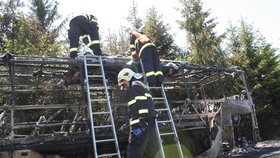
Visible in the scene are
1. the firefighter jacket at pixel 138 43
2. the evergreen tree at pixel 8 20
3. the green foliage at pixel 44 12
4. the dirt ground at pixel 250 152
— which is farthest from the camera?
the green foliage at pixel 44 12

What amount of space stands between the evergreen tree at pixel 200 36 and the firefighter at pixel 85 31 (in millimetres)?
13378

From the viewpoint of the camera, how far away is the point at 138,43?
834cm

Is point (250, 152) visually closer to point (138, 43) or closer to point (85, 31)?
point (138, 43)

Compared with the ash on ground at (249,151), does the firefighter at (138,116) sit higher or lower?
higher

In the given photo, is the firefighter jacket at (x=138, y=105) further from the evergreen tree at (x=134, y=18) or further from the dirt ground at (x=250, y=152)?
the evergreen tree at (x=134, y=18)

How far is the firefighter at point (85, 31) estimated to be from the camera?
8.94m

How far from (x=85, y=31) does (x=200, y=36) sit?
1384cm

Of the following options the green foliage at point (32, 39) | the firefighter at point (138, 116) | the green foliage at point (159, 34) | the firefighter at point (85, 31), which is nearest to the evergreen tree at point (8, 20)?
the green foliage at point (32, 39)

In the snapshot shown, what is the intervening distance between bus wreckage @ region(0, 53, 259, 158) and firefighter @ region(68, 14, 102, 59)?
0.56m

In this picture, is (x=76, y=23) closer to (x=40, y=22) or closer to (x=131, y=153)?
(x=131, y=153)

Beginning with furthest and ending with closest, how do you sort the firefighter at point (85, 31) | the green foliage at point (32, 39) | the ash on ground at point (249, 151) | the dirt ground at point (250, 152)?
the green foliage at point (32, 39)
the dirt ground at point (250, 152)
the ash on ground at point (249, 151)
the firefighter at point (85, 31)

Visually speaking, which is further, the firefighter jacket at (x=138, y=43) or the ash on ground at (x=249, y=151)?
the ash on ground at (x=249, y=151)

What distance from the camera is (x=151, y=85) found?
8406 millimetres

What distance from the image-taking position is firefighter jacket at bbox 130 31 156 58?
8.10 metres
